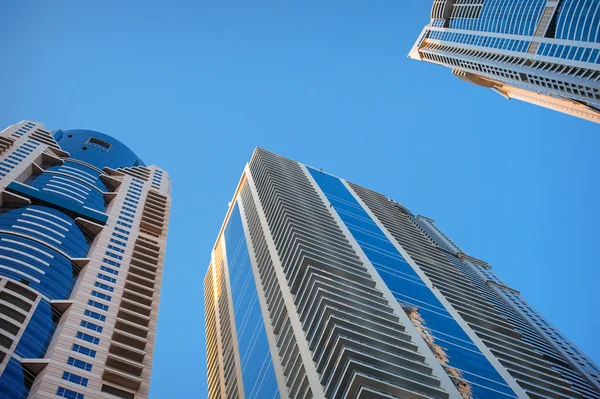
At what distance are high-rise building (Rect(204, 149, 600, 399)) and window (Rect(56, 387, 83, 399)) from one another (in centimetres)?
2114

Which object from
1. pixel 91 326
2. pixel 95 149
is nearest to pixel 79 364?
pixel 91 326

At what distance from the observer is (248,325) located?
93.8 m

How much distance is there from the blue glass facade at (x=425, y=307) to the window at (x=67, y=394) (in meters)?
38.4

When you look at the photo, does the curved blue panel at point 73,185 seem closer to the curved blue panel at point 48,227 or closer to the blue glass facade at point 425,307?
the curved blue panel at point 48,227

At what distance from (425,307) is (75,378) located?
45851 millimetres

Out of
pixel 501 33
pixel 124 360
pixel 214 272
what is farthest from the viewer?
→ pixel 214 272

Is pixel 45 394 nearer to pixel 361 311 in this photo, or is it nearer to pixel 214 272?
pixel 361 311

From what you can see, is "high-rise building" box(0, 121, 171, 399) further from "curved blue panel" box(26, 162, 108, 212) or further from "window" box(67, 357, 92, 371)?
"curved blue panel" box(26, 162, 108, 212)

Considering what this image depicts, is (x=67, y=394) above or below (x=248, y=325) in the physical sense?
below

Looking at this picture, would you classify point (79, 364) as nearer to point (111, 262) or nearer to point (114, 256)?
point (111, 262)

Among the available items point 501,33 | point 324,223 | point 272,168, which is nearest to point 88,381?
point 324,223

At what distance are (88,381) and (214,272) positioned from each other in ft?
Answer: 249

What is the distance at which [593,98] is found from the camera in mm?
96188

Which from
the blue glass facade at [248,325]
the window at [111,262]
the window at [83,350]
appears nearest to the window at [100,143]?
the blue glass facade at [248,325]
